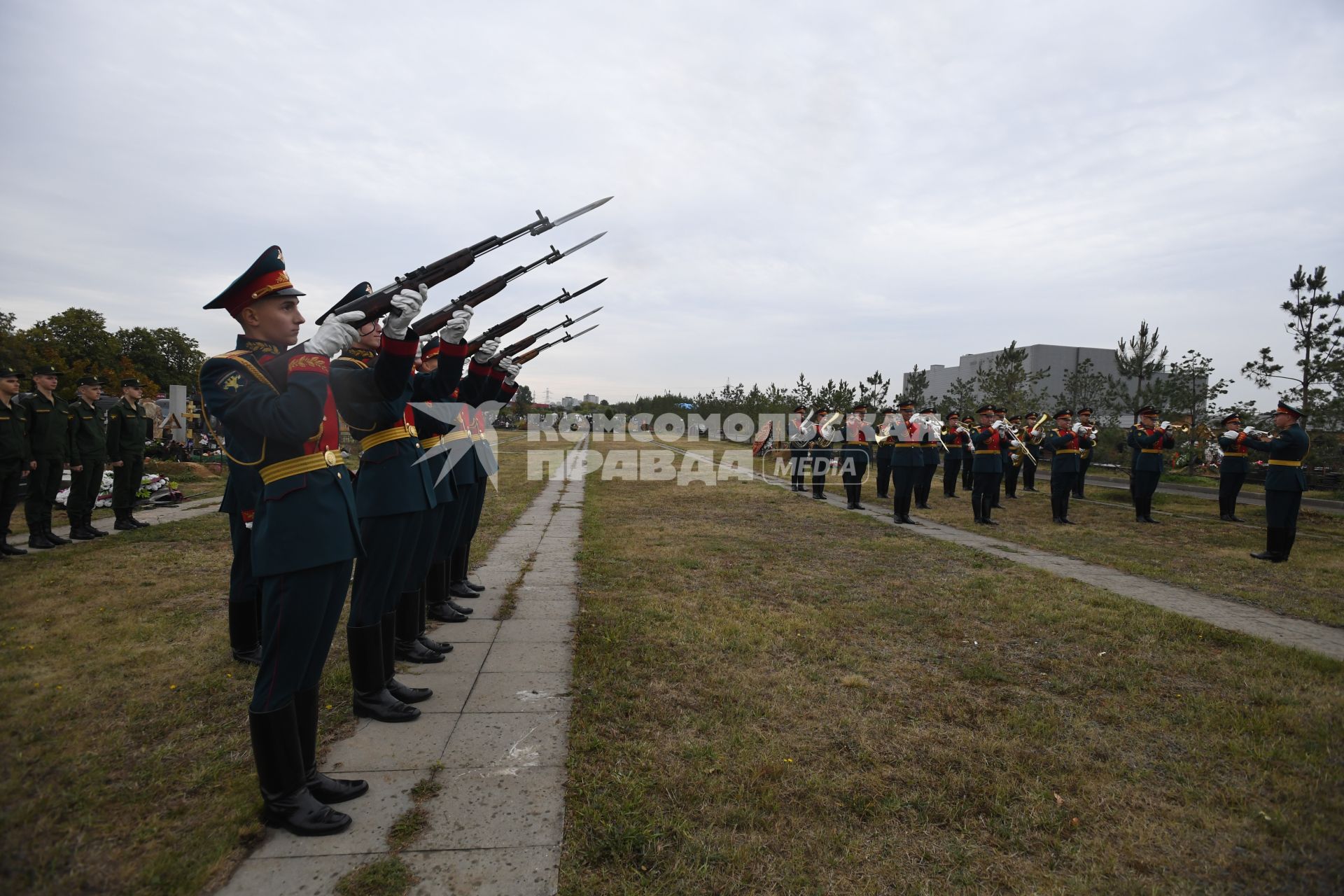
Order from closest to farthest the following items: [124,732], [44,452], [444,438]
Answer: [124,732], [444,438], [44,452]

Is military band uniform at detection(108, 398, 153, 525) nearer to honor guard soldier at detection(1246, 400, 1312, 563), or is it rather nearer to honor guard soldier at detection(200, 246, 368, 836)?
honor guard soldier at detection(200, 246, 368, 836)

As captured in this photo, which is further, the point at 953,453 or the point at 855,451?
the point at 855,451

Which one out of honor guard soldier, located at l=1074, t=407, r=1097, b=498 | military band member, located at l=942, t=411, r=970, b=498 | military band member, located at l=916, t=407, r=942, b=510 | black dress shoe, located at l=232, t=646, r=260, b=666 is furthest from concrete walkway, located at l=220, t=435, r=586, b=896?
honor guard soldier, located at l=1074, t=407, r=1097, b=498

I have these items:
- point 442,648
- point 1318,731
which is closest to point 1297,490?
point 1318,731

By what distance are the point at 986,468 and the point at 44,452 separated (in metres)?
13.4

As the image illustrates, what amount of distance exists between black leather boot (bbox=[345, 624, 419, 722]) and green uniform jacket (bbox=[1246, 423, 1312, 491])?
10.2 metres

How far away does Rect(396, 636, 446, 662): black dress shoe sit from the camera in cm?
430

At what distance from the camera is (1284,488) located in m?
8.19

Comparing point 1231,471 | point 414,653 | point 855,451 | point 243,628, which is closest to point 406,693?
point 414,653

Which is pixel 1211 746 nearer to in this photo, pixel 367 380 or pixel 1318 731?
pixel 1318 731

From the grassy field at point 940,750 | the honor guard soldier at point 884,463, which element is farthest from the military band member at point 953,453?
the grassy field at point 940,750

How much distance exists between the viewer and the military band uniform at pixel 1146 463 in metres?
11.7

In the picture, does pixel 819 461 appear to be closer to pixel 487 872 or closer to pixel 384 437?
pixel 384 437

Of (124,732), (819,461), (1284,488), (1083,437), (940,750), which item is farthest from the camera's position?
(819,461)
